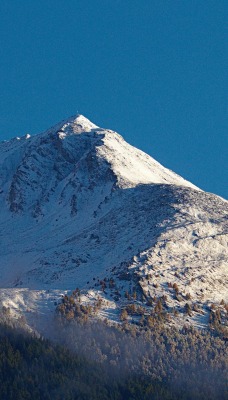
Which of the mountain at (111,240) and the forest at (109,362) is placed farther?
the mountain at (111,240)

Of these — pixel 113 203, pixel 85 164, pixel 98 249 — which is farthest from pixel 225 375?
pixel 85 164

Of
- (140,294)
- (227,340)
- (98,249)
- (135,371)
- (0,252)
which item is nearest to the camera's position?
(135,371)

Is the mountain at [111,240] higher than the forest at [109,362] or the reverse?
higher

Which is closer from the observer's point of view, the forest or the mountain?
the forest

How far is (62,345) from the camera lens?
109 meters

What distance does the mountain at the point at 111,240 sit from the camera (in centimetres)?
12469

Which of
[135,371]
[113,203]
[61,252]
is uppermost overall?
[113,203]

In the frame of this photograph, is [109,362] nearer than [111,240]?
Yes

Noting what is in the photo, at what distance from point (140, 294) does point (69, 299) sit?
972 centimetres

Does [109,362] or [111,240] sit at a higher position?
[111,240]

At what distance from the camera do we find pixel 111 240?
14675 centimetres

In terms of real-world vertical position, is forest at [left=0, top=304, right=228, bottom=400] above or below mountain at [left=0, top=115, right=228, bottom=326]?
below

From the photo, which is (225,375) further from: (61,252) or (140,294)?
(61,252)

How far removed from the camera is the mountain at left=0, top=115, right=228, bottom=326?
409ft
